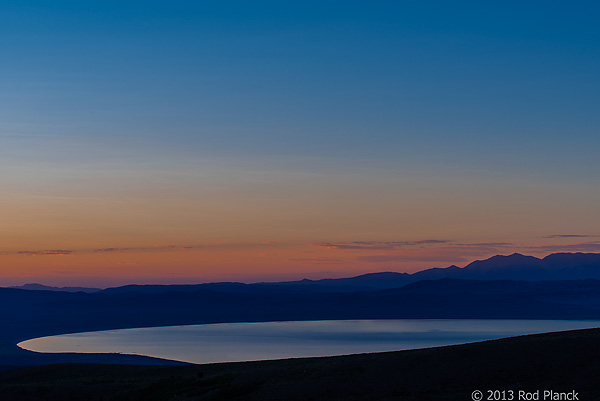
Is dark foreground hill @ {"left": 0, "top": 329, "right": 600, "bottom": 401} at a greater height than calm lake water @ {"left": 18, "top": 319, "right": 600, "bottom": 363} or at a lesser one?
greater

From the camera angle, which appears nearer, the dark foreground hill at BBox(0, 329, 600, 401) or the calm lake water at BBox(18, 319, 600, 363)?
the dark foreground hill at BBox(0, 329, 600, 401)

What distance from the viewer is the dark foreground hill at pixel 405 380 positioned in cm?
2339

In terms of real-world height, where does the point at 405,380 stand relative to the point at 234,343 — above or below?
above

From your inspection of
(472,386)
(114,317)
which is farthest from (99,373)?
(114,317)

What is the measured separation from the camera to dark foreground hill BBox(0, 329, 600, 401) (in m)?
23.4

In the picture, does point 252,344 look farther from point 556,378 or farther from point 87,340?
point 556,378

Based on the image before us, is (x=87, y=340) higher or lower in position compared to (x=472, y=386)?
lower

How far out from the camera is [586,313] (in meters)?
172

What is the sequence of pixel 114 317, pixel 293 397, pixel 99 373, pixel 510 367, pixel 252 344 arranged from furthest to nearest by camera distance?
pixel 114 317
pixel 252 344
pixel 99 373
pixel 293 397
pixel 510 367

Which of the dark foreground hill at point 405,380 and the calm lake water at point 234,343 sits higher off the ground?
the dark foreground hill at point 405,380

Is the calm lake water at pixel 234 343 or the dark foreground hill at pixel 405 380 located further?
the calm lake water at pixel 234 343

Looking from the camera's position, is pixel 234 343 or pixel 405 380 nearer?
pixel 405 380

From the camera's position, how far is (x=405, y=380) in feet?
85.8

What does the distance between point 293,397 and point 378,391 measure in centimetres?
361
